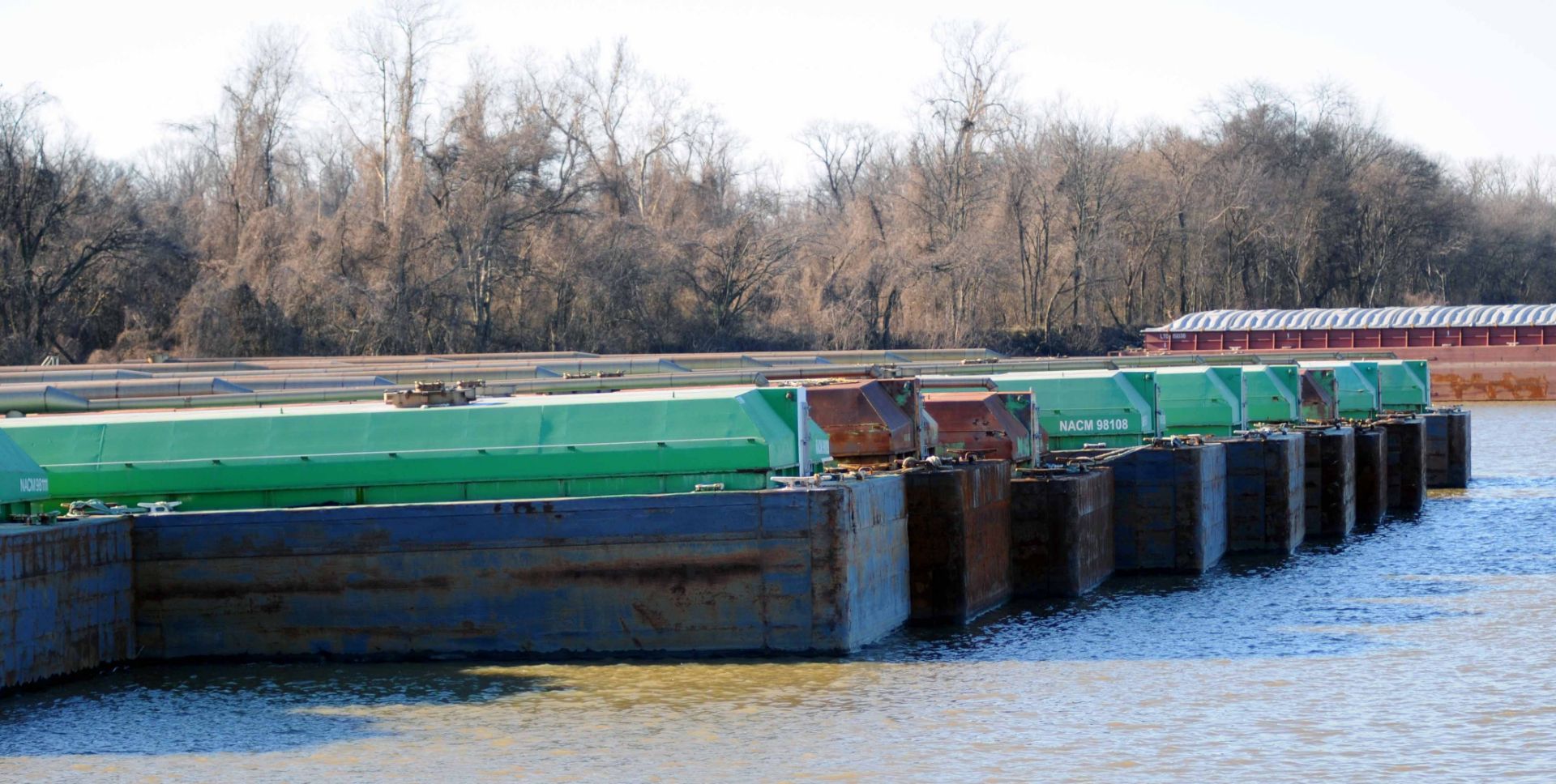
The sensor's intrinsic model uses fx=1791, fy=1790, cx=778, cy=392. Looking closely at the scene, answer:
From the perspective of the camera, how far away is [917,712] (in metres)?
20.2

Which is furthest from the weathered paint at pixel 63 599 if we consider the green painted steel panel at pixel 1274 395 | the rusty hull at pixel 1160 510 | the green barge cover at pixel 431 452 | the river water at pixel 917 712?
the green painted steel panel at pixel 1274 395

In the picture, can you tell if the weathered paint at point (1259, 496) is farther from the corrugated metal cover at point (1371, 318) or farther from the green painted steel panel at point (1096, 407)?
the corrugated metal cover at point (1371, 318)

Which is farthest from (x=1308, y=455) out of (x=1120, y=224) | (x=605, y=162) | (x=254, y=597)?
(x=1120, y=224)

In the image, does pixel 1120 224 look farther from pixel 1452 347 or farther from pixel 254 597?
pixel 254 597

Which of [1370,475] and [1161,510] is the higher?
[1370,475]

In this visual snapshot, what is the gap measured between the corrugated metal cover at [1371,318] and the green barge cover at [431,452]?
7017 centimetres

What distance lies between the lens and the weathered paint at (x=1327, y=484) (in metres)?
38.7

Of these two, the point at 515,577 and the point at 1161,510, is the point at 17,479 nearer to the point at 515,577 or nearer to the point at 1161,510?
the point at 515,577

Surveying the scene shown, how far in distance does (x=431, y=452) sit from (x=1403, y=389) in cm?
3692

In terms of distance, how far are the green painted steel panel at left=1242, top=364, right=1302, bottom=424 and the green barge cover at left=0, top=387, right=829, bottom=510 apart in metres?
20.3

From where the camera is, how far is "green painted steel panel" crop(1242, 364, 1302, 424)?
4216cm

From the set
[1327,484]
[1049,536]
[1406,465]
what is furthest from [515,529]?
[1406,465]

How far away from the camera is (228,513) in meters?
23.0

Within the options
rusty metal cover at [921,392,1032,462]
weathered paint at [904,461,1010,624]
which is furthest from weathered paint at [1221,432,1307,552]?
weathered paint at [904,461,1010,624]
